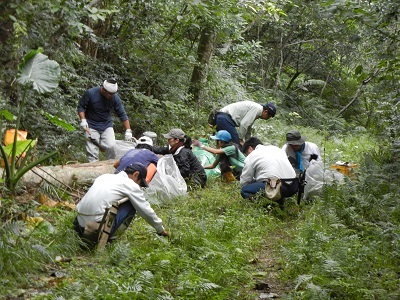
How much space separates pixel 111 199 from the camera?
6797mm

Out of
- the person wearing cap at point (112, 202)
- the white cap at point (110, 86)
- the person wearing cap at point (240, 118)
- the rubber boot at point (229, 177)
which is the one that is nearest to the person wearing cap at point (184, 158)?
the rubber boot at point (229, 177)

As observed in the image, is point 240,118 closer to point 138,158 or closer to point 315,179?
point 315,179

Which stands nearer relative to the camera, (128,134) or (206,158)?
(128,134)

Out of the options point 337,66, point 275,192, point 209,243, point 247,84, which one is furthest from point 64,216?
point 337,66

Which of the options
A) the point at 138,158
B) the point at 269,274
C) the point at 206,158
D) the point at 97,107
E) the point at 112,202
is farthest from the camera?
the point at 206,158

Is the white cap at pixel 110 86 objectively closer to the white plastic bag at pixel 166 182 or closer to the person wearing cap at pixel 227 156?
the white plastic bag at pixel 166 182

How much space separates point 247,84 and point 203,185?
42.3 feet

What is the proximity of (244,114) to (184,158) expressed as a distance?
212cm

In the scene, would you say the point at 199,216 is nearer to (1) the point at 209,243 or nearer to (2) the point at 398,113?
(1) the point at 209,243

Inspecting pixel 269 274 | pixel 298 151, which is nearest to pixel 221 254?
pixel 269 274

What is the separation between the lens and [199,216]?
8.84 m

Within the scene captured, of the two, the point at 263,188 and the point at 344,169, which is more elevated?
the point at 344,169

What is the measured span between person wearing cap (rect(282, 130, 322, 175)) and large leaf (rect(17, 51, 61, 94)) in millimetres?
4476

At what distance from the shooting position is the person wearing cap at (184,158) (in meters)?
10.7
